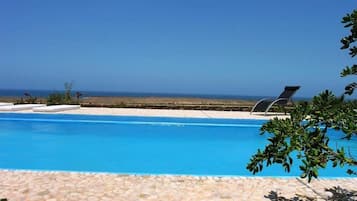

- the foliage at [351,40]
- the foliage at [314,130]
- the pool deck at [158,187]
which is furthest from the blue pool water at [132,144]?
the foliage at [351,40]

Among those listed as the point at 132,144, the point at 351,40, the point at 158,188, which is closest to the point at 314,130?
the point at 351,40

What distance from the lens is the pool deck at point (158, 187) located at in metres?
3.76

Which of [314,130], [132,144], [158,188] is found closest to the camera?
[314,130]

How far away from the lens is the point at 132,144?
8984 mm

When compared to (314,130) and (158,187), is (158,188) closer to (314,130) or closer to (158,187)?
(158,187)

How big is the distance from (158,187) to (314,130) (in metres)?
1.96

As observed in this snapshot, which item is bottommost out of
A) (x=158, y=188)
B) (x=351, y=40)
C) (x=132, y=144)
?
(x=132, y=144)

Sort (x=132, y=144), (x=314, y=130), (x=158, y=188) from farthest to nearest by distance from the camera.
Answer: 1. (x=132, y=144)
2. (x=158, y=188)
3. (x=314, y=130)


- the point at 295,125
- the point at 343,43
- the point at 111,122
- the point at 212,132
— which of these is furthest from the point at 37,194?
the point at 111,122

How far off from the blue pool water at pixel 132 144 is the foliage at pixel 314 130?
3.10m

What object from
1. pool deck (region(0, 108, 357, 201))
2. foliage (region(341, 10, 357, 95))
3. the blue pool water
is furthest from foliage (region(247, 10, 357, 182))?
the blue pool water

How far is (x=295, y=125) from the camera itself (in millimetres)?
2906

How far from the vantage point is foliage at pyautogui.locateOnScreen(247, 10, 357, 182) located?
2.72 metres

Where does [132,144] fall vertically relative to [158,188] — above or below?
below
